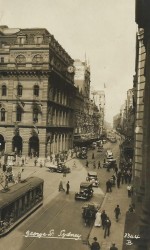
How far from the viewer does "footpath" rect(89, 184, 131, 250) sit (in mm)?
19516

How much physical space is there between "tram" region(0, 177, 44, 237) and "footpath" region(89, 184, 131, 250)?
4.64 metres

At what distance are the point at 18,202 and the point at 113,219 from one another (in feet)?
21.9

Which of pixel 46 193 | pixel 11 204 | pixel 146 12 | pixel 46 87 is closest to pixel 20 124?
pixel 46 87

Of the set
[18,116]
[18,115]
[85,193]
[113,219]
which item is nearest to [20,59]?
[18,115]

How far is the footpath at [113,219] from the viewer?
19.5 m

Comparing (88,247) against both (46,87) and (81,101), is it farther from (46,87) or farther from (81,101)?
(81,101)

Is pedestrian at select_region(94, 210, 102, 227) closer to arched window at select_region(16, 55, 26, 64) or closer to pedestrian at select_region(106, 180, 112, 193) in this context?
pedestrian at select_region(106, 180, 112, 193)

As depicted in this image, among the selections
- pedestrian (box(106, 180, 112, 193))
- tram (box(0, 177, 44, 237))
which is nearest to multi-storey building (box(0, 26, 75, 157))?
pedestrian (box(106, 180, 112, 193))

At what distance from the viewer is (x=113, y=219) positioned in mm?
23828

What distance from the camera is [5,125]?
5847 centimetres

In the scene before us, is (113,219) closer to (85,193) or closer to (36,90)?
(85,193)

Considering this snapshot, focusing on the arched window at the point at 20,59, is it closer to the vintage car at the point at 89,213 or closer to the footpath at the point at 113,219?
the footpath at the point at 113,219

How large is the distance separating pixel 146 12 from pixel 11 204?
48.2 feet

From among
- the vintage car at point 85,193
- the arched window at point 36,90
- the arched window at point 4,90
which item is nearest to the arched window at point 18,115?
the arched window at point 4,90
